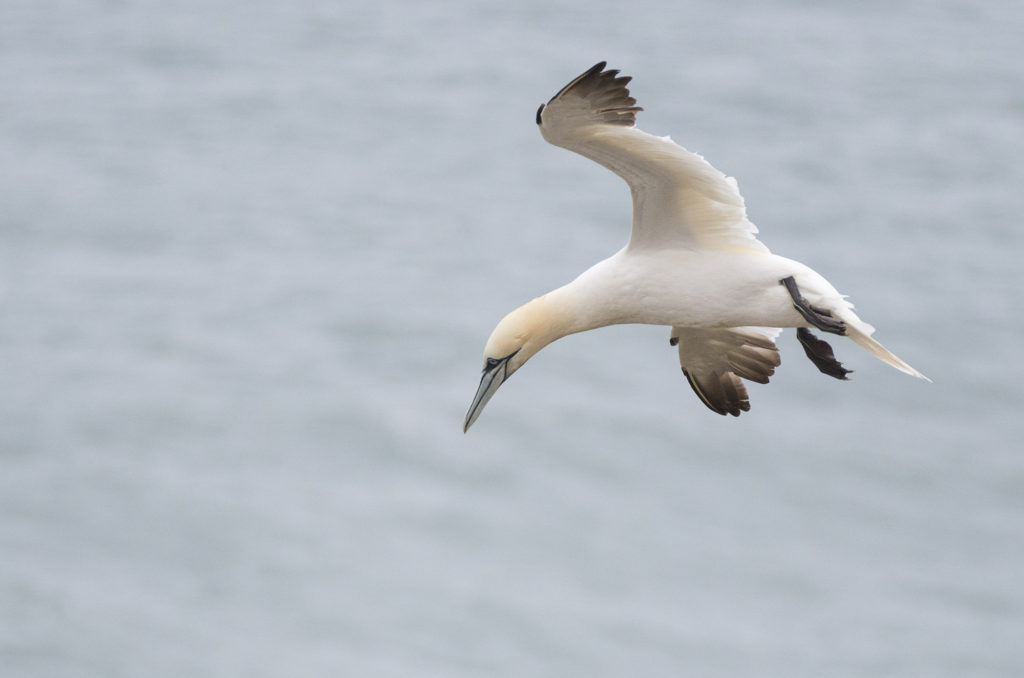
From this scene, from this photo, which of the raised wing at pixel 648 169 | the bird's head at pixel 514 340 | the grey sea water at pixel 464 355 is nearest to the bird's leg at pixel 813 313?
the raised wing at pixel 648 169

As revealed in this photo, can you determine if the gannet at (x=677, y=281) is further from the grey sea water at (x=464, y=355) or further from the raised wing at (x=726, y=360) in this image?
the grey sea water at (x=464, y=355)

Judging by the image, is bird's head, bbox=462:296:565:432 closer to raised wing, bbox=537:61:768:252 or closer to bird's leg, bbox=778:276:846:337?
raised wing, bbox=537:61:768:252

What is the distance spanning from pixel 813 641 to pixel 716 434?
5.76 meters

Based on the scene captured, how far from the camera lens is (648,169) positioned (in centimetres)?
730

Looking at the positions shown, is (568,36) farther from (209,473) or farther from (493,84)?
(209,473)

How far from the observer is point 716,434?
127ft

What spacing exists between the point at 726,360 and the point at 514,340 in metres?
2.06

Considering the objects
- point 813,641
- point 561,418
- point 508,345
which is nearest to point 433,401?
Answer: point 561,418

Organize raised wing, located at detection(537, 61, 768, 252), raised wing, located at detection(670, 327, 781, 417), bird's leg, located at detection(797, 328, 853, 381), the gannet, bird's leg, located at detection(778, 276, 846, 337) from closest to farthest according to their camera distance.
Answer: raised wing, located at detection(537, 61, 768, 252) < bird's leg, located at detection(778, 276, 846, 337) < the gannet < bird's leg, located at detection(797, 328, 853, 381) < raised wing, located at detection(670, 327, 781, 417)

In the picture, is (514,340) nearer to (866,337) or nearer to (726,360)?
(866,337)

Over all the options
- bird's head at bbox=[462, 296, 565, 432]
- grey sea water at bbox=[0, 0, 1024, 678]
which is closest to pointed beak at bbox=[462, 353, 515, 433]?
bird's head at bbox=[462, 296, 565, 432]

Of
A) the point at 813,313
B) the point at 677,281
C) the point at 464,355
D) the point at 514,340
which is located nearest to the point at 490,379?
the point at 514,340

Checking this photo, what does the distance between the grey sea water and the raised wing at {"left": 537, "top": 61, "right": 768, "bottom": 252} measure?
2731cm

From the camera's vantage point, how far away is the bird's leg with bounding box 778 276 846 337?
7.14 m
